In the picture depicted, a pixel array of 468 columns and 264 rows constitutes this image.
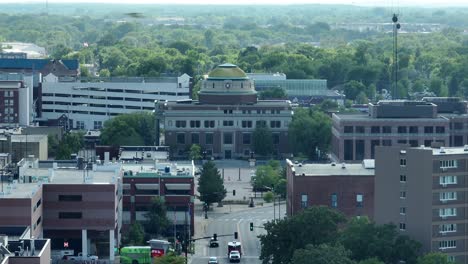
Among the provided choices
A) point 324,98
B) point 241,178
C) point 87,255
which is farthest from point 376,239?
point 324,98

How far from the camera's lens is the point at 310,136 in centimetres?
7300

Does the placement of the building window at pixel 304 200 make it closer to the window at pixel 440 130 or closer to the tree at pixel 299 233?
the tree at pixel 299 233

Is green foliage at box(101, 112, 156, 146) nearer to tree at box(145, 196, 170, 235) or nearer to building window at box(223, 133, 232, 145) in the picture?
building window at box(223, 133, 232, 145)

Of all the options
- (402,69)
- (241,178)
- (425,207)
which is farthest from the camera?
(402,69)

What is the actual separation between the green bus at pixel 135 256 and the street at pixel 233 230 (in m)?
1.65

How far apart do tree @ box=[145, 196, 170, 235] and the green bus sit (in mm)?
4708

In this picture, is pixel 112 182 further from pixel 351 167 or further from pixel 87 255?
pixel 351 167

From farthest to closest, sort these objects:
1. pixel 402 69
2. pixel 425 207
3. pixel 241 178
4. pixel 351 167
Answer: pixel 402 69 → pixel 241 178 → pixel 351 167 → pixel 425 207

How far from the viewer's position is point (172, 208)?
52625 millimetres

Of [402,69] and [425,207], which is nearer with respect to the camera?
[425,207]

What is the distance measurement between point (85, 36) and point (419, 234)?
512 feet

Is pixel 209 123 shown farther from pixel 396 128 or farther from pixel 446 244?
pixel 446 244

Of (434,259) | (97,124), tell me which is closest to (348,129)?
(97,124)

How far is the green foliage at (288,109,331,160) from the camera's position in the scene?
238ft
